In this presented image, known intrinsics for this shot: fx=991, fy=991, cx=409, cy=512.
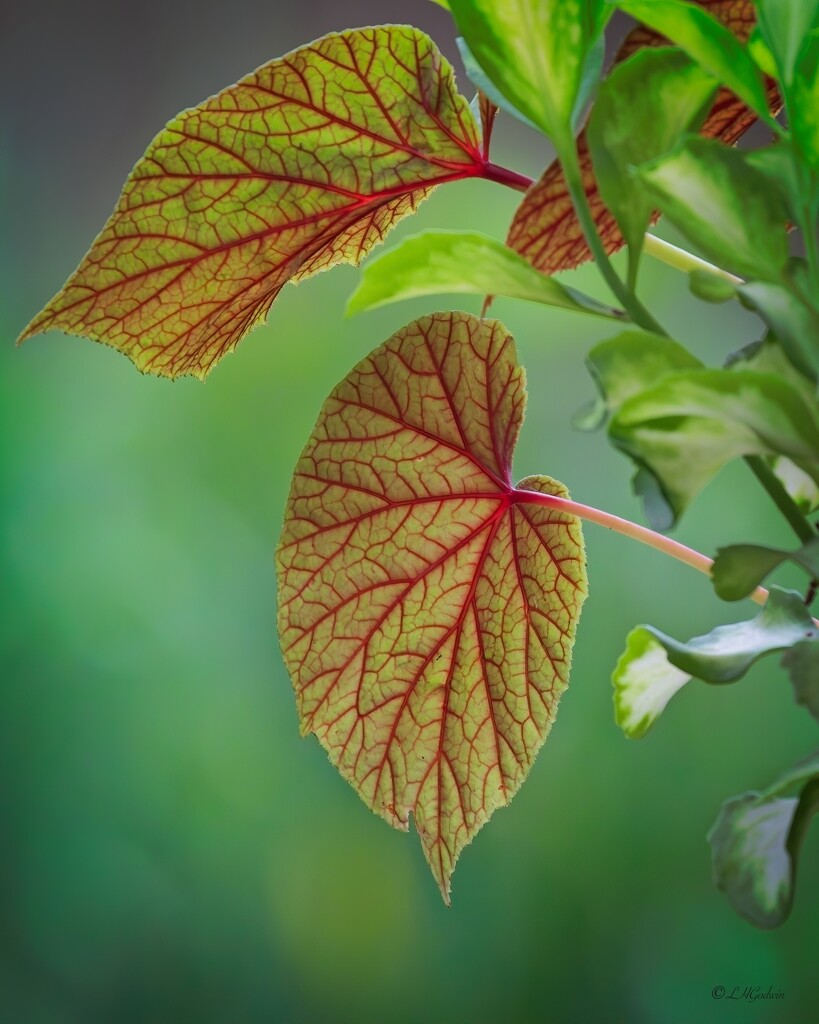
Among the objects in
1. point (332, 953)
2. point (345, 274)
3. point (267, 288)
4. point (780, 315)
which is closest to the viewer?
point (780, 315)

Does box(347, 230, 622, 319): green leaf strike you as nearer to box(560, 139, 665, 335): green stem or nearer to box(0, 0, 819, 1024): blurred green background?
box(560, 139, 665, 335): green stem

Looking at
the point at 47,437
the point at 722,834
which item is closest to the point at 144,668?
the point at 47,437

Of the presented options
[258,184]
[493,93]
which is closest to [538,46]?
[493,93]

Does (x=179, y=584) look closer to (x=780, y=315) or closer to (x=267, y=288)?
(x=267, y=288)

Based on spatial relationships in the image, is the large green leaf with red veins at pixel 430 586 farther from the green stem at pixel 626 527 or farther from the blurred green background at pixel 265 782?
the blurred green background at pixel 265 782

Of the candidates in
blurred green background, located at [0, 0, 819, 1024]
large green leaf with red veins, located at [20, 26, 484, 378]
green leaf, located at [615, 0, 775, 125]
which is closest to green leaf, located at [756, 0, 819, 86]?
green leaf, located at [615, 0, 775, 125]
